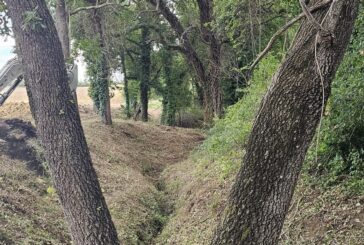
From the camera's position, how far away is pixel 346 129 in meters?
5.48

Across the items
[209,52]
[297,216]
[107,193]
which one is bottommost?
[107,193]

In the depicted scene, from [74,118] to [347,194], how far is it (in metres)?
3.33

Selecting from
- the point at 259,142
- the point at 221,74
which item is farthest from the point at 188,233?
the point at 221,74

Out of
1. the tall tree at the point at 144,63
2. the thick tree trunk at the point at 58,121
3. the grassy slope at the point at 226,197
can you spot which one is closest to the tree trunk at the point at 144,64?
the tall tree at the point at 144,63

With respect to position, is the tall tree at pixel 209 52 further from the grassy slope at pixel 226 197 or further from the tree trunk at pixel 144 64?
the tree trunk at pixel 144 64

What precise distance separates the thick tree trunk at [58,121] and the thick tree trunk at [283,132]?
5.34ft

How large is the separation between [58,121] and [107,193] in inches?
192

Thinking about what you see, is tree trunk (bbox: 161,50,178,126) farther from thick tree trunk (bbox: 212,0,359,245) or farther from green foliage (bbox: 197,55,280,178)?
thick tree trunk (bbox: 212,0,359,245)

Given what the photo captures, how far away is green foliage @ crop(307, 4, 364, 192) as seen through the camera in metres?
5.20

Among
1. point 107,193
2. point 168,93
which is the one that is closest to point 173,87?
point 168,93

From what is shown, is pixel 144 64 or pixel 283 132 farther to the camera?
pixel 144 64

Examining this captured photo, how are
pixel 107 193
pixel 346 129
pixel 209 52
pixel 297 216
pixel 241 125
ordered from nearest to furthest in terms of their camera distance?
pixel 297 216 < pixel 346 129 < pixel 241 125 < pixel 107 193 < pixel 209 52

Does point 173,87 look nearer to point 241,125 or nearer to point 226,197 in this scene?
point 241,125

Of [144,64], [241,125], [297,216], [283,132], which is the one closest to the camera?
[283,132]
